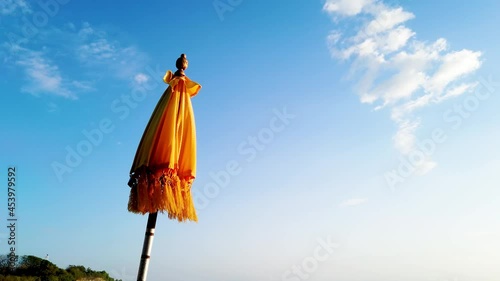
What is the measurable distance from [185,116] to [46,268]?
12.3 m

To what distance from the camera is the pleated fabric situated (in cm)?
518

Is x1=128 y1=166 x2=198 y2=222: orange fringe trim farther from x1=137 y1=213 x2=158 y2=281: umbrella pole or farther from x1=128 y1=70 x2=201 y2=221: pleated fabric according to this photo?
x1=137 y1=213 x2=158 y2=281: umbrella pole

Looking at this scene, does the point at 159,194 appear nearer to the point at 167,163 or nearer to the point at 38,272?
the point at 167,163

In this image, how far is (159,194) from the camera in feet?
16.9

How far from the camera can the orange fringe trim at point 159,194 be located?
16.9ft

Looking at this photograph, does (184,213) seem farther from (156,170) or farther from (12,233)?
(12,233)

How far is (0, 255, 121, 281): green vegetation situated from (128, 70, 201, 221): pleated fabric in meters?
10.7

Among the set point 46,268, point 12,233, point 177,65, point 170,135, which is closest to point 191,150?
point 170,135

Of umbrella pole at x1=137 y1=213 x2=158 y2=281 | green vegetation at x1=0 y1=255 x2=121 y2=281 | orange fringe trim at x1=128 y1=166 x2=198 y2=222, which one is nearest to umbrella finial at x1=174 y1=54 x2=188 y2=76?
orange fringe trim at x1=128 y1=166 x2=198 y2=222

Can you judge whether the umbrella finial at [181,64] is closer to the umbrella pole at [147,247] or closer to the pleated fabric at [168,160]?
the pleated fabric at [168,160]

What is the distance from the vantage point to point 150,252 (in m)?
5.06

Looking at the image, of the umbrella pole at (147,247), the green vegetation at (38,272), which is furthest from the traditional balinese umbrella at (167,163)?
the green vegetation at (38,272)

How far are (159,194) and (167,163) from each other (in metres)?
0.45

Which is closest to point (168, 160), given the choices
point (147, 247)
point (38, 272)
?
point (147, 247)
